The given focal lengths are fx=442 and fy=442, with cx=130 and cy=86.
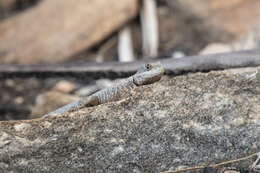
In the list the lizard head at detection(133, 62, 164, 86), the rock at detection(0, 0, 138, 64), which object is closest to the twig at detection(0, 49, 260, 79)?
the lizard head at detection(133, 62, 164, 86)

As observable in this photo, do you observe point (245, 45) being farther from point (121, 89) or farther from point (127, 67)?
point (121, 89)

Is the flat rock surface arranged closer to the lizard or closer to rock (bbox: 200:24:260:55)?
the lizard

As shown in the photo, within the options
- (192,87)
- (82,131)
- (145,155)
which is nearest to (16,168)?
(82,131)

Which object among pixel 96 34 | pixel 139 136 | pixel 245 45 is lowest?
pixel 139 136

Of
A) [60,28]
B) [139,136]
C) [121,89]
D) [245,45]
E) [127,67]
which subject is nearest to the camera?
[139,136]

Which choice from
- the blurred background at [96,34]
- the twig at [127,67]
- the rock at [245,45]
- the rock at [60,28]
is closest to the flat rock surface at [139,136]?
the twig at [127,67]

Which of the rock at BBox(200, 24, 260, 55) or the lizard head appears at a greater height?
the rock at BBox(200, 24, 260, 55)

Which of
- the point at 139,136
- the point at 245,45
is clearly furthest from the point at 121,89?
the point at 245,45

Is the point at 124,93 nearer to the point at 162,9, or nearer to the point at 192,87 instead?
the point at 192,87
